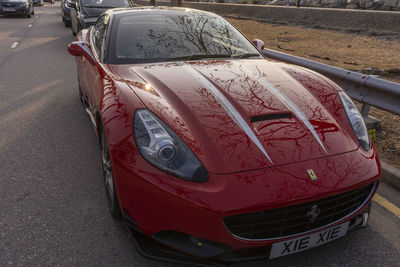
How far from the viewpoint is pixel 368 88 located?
3881 millimetres

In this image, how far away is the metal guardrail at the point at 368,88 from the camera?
140 inches

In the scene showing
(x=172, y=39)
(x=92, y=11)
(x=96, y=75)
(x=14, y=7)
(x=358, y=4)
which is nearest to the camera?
(x=96, y=75)

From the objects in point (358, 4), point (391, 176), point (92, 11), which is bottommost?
point (358, 4)

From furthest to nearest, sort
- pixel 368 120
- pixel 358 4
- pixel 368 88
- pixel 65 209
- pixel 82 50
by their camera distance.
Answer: pixel 358 4
pixel 368 120
pixel 368 88
pixel 82 50
pixel 65 209

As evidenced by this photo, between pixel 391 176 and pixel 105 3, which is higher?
pixel 105 3

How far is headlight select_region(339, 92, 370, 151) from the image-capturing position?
2.47 m

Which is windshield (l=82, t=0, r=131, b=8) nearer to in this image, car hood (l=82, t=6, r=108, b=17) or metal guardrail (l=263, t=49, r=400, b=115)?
car hood (l=82, t=6, r=108, b=17)

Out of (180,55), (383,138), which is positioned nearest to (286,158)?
(180,55)

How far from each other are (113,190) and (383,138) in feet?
10.8

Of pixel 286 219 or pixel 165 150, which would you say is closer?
pixel 286 219

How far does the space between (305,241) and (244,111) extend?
2.91ft

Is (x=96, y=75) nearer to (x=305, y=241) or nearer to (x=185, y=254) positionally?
(x=185, y=254)

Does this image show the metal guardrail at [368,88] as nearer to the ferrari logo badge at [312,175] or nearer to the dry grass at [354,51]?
the dry grass at [354,51]

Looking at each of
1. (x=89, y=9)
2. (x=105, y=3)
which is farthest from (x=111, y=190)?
(x=105, y=3)
